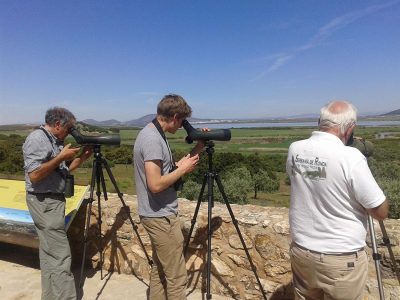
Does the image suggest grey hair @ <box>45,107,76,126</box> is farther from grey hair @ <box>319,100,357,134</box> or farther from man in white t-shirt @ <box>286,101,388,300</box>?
grey hair @ <box>319,100,357,134</box>

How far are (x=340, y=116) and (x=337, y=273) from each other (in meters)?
0.82

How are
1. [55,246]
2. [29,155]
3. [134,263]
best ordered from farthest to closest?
[134,263] → [55,246] → [29,155]

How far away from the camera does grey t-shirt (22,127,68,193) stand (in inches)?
103

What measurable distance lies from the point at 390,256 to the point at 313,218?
3.60 ft

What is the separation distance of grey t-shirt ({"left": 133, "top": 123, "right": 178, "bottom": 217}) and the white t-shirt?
0.87 metres

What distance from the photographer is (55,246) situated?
280 cm

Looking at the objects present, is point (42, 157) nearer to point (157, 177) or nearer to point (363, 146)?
point (157, 177)

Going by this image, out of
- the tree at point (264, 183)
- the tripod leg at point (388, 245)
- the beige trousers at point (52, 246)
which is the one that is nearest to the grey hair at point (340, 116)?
the tripod leg at point (388, 245)

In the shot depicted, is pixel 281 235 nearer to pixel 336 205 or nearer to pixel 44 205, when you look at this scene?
pixel 336 205

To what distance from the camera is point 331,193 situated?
5.64ft

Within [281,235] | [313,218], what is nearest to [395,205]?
[281,235]

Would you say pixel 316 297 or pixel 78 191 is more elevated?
pixel 78 191

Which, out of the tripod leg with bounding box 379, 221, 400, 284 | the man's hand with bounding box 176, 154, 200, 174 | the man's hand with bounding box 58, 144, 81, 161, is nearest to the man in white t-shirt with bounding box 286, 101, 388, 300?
the tripod leg with bounding box 379, 221, 400, 284

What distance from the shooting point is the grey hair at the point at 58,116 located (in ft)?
9.04
